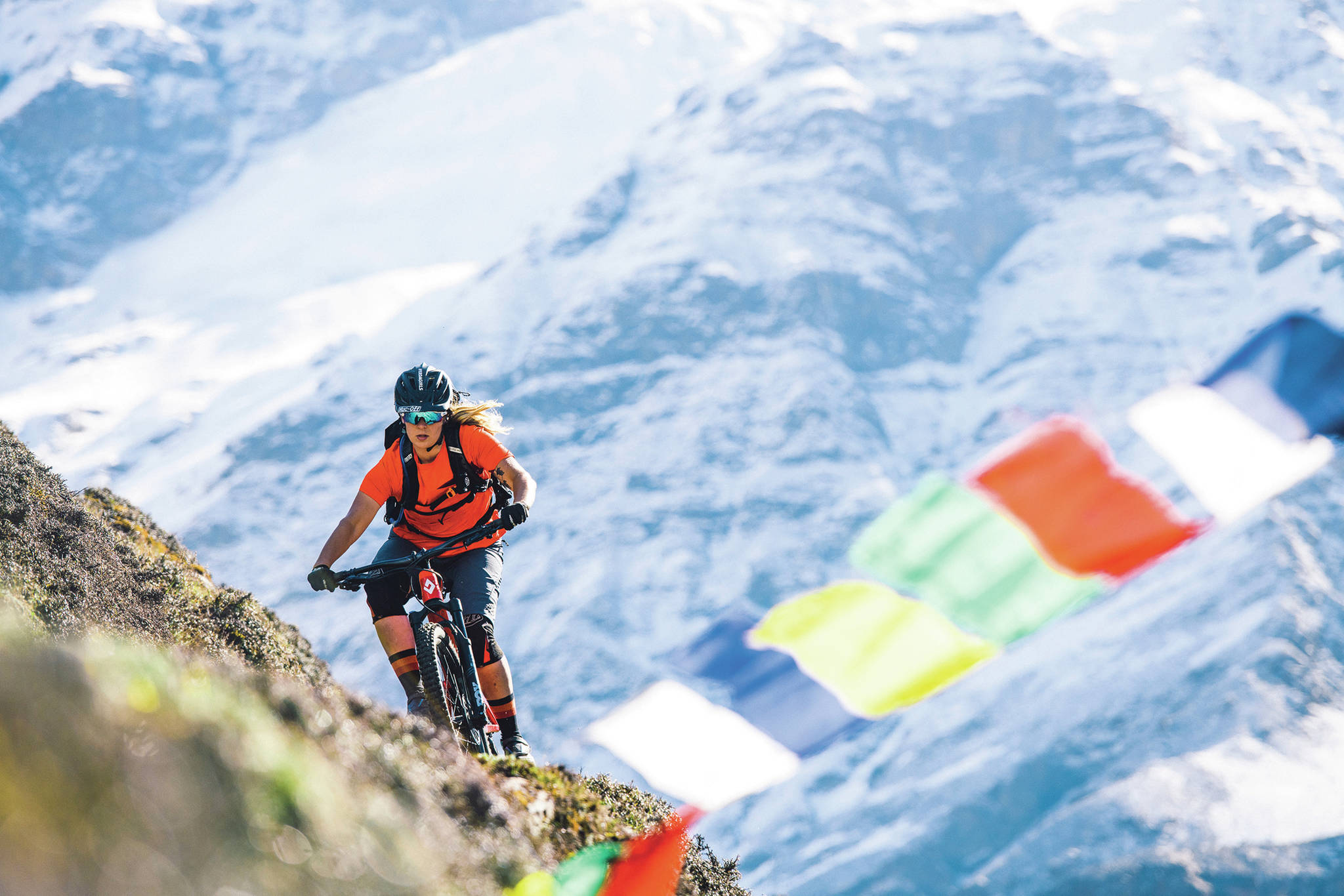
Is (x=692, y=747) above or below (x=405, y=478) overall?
below

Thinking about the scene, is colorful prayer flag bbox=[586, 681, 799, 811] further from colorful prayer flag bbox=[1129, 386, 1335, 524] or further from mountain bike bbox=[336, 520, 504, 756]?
colorful prayer flag bbox=[1129, 386, 1335, 524]

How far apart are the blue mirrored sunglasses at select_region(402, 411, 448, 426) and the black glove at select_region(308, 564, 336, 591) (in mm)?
939

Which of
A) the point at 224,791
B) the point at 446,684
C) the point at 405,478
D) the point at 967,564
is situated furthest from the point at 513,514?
the point at 224,791

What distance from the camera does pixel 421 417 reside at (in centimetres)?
792

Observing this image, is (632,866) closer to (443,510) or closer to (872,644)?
(872,644)

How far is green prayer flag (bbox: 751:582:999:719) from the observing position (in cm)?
629

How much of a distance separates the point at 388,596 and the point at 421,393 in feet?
3.89

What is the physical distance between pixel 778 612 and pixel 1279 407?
261 centimetres

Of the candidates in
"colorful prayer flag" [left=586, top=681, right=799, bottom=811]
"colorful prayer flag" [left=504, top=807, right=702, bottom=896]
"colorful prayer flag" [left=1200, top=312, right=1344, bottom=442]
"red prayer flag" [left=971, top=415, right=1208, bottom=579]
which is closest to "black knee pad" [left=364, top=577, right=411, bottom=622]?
"colorful prayer flag" [left=586, top=681, right=799, bottom=811]

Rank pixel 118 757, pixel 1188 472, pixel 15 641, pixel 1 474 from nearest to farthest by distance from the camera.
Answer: pixel 118 757 → pixel 15 641 → pixel 1188 472 → pixel 1 474

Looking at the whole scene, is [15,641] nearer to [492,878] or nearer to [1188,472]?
[492,878]

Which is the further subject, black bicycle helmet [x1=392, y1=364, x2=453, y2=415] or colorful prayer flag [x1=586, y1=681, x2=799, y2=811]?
black bicycle helmet [x1=392, y1=364, x2=453, y2=415]

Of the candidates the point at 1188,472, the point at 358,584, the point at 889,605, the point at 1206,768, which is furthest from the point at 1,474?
the point at 1206,768

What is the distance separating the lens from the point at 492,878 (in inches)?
182
